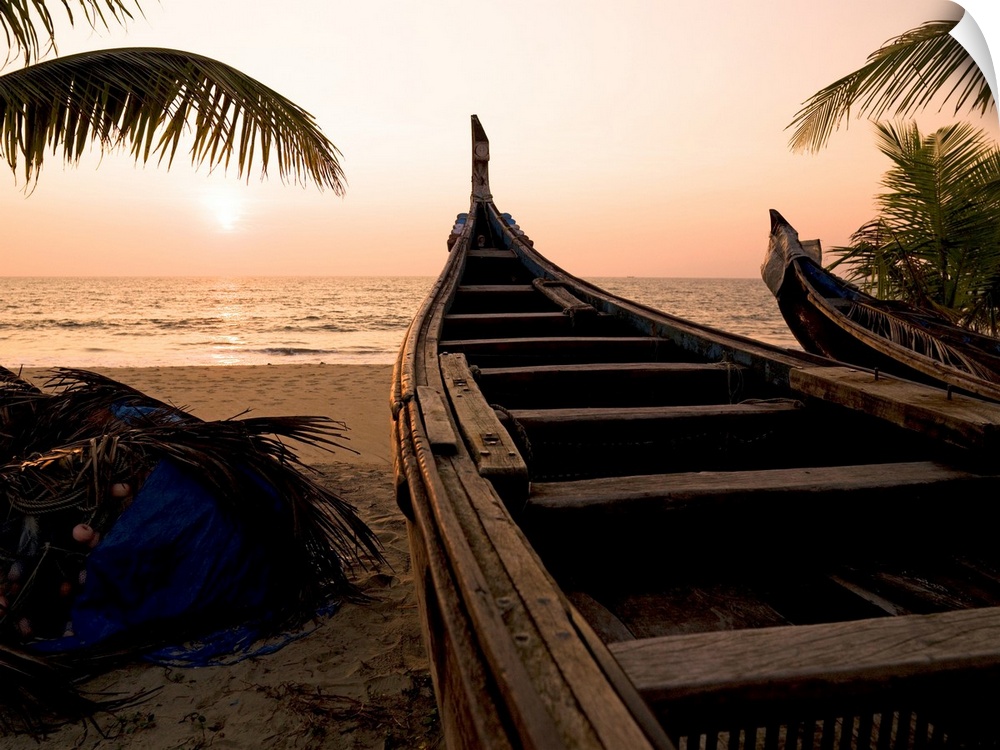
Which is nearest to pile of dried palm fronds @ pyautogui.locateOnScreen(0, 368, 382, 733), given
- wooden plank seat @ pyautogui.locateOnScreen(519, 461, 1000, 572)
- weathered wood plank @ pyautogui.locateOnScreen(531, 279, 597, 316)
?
A: wooden plank seat @ pyautogui.locateOnScreen(519, 461, 1000, 572)

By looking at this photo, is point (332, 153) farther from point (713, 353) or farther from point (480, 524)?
point (480, 524)

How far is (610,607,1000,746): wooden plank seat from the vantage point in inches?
34.7

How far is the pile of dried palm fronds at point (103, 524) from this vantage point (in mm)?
2148

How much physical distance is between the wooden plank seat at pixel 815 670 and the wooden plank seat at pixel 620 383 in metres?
1.79

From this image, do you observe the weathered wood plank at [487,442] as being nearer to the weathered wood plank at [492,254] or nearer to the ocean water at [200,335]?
the weathered wood plank at [492,254]

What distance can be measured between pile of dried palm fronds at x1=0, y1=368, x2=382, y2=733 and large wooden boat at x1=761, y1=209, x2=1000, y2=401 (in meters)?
2.92

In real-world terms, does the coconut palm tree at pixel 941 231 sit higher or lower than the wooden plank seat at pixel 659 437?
higher

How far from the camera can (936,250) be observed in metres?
7.01

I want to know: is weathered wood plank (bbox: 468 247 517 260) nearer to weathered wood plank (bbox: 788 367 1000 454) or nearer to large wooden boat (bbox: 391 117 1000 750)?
large wooden boat (bbox: 391 117 1000 750)

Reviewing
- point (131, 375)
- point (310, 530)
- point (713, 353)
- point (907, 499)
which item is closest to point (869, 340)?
point (713, 353)

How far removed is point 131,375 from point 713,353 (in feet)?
35.3

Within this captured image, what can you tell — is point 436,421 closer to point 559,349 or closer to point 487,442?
point 487,442

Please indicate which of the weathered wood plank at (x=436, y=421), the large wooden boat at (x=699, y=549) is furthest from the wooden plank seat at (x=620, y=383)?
the weathered wood plank at (x=436, y=421)

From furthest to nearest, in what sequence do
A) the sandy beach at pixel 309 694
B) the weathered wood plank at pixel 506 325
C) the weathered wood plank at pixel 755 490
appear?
1. the weathered wood plank at pixel 506 325
2. the sandy beach at pixel 309 694
3. the weathered wood plank at pixel 755 490
